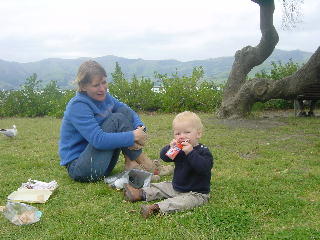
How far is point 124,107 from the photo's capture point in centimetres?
576

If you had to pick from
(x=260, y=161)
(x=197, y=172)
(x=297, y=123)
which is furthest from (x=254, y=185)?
(x=297, y=123)

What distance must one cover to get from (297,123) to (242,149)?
4146 millimetres

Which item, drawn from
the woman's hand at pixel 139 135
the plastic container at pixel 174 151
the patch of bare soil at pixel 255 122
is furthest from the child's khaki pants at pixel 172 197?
the patch of bare soil at pixel 255 122

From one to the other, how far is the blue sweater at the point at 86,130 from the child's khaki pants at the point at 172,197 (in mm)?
694

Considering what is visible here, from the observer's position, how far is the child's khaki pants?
→ 415 cm

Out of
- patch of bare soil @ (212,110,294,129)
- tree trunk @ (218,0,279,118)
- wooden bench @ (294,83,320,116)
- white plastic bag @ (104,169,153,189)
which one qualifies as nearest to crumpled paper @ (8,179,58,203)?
white plastic bag @ (104,169,153,189)

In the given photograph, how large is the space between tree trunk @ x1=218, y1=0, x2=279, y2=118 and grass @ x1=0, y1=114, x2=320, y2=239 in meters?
4.19

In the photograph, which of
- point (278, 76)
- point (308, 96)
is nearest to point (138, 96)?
point (278, 76)

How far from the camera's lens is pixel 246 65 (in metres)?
13.3

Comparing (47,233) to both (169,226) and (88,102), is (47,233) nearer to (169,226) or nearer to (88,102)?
(169,226)

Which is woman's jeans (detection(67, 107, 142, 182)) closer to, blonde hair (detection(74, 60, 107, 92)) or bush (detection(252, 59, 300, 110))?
blonde hair (detection(74, 60, 107, 92))

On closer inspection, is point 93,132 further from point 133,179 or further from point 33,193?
point 33,193

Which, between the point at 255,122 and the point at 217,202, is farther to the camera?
the point at 255,122

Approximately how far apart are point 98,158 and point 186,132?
1379mm
